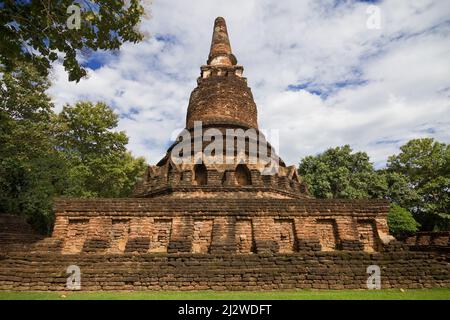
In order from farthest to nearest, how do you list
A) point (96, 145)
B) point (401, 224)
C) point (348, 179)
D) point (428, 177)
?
point (428, 177)
point (348, 179)
point (96, 145)
point (401, 224)

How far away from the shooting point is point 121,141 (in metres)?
23.0

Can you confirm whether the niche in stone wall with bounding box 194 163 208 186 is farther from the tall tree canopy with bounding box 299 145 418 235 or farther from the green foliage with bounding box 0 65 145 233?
the tall tree canopy with bounding box 299 145 418 235

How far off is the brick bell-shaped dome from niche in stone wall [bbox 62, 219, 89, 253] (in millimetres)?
3044

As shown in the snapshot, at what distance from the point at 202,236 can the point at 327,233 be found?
3.23 m

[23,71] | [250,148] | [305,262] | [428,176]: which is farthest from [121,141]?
[428,176]

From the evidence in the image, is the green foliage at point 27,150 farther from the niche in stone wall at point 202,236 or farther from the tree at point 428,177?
the tree at point 428,177

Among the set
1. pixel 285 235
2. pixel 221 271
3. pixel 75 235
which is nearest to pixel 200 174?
pixel 285 235

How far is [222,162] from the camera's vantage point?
37.7 feet

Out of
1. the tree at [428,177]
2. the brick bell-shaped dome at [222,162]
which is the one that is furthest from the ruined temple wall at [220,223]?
the tree at [428,177]

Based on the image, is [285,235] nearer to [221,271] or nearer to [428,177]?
[221,271]

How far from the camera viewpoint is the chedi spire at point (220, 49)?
16.1m

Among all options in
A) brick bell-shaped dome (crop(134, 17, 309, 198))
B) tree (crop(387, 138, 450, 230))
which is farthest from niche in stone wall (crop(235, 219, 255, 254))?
tree (crop(387, 138, 450, 230))

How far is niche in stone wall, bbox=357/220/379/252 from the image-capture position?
7602 mm
